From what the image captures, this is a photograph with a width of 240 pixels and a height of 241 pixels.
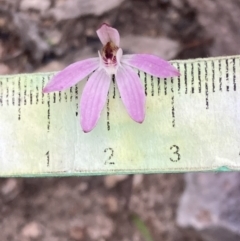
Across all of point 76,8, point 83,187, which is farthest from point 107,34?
point 83,187

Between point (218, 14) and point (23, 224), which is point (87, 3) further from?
point (23, 224)

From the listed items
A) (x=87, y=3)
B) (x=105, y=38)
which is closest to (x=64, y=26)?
(x=87, y=3)

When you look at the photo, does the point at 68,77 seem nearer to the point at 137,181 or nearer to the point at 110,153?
the point at 110,153

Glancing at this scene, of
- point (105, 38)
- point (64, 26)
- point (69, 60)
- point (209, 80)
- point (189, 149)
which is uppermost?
point (64, 26)

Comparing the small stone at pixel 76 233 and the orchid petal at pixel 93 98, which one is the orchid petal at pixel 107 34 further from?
the small stone at pixel 76 233

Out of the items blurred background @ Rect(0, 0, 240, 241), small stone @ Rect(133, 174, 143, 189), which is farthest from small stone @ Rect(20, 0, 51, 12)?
small stone @ Rect(133, 174, 143, 189)
